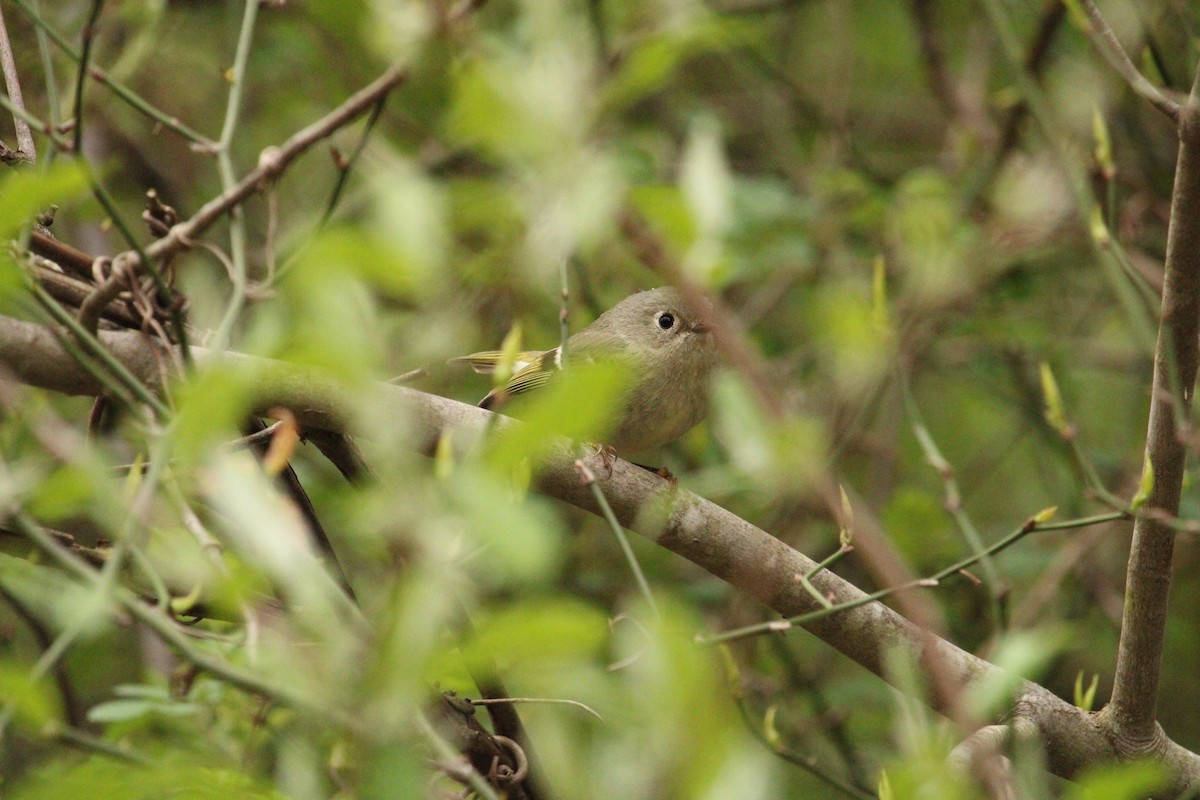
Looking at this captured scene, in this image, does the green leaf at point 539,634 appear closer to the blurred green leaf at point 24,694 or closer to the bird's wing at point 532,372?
the blurred green leaf at point 24,694

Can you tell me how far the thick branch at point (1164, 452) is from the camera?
222 centimetres

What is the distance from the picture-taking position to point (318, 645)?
1.37 m

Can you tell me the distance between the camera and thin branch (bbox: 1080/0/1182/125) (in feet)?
7.30

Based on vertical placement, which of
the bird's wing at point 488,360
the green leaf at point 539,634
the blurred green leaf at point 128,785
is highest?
the green leaf at point 539,634

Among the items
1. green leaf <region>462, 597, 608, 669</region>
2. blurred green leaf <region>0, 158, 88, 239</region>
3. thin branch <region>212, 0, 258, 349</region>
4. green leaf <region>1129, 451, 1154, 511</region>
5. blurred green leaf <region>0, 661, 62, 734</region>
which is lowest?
green leaf <region>1129, 451, 1154, 511</region>

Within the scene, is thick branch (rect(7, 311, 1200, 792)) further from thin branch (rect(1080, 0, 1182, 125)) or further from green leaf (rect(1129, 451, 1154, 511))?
thin branch (rect(1080, 0, 1182, 125))

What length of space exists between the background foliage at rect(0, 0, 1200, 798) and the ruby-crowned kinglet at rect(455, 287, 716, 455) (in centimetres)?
10

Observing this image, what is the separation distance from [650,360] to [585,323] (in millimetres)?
424

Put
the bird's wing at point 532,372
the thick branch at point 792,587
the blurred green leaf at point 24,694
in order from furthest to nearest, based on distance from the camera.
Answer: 1. the bird's wing at point 532,372
2. the thick branch at point 792,587
3. the blurred green leaf at point 24,694

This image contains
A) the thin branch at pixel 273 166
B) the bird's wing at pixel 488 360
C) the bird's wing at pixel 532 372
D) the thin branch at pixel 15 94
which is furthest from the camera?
the bird's wing at pixel 488 360

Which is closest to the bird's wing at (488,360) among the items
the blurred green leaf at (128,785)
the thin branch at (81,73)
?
the thin branch at (81,73)

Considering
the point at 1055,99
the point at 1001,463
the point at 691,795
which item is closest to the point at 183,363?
the point at 691,795

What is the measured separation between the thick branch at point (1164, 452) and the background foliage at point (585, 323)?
0.24 meters

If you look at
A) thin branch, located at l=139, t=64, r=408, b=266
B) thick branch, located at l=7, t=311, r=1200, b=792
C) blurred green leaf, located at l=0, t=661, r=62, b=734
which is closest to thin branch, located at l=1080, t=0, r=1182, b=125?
thick branch, located at l=7, t=311, r=1200, b=792
